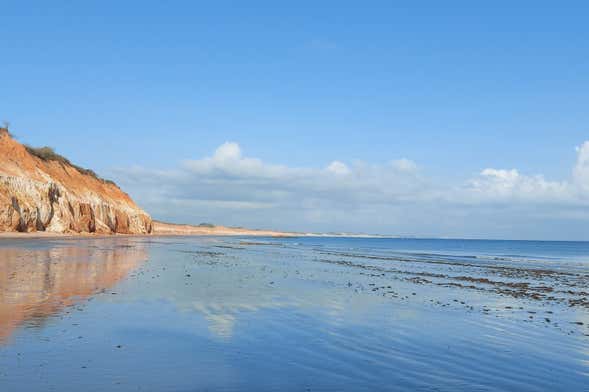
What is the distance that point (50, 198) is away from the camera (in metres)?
77.8

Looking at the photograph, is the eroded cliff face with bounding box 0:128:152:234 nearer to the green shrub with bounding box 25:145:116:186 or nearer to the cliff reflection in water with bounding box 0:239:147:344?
the green shrub with bounding box 25:145:116:186

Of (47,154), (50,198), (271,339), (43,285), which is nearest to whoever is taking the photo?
(271,339)

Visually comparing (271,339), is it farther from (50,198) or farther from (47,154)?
(47,154)

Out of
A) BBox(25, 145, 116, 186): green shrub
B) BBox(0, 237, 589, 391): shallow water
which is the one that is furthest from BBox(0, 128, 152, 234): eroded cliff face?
BBox(0, 237, 589, 391): shallow water

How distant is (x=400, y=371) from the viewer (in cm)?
959

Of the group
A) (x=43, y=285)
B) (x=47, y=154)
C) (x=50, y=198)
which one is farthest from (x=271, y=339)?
(x=47, y=154)

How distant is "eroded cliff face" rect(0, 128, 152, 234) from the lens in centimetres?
6681

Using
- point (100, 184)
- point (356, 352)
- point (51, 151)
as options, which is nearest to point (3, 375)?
point (356, 352)

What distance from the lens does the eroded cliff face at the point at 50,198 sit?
2630 inches

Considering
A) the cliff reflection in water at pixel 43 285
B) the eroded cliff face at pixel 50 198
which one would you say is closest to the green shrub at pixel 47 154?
the eroded cliff face at pixel 50 198

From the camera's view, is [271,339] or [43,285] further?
[43,285]

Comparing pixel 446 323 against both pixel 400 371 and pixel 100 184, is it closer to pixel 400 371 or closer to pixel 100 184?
pixel 400 371

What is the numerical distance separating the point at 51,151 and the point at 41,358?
104m

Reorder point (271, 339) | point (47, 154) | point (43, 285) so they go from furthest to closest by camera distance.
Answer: point (47, 154) < point (43, 285) < point (271, 339)
